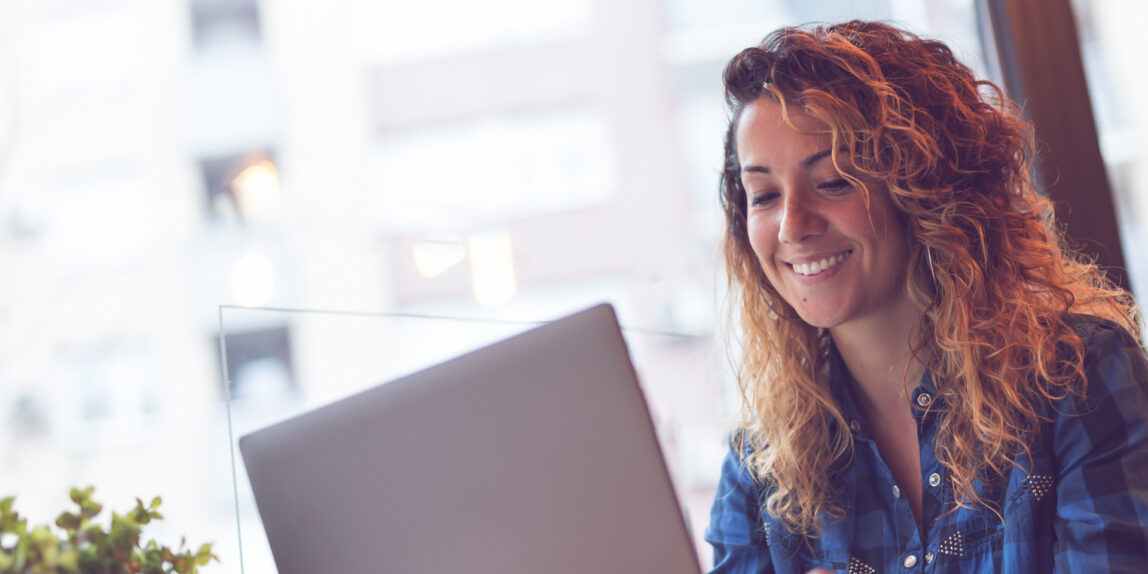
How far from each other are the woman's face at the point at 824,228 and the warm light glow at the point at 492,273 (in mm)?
703

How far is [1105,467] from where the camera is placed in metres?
0.93

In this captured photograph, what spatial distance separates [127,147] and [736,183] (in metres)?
1.40

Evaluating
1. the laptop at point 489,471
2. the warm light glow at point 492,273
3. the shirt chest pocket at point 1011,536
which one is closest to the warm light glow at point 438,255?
the warm light glow at point 492,273

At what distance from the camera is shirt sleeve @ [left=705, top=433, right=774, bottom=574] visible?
1169 mm

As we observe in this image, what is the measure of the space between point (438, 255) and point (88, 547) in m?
0.93

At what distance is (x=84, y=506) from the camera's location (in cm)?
70

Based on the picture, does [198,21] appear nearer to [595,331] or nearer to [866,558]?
[595,331]

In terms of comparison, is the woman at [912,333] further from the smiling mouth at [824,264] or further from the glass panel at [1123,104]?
the glass panel at [1123,104]

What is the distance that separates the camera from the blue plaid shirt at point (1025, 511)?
912mm

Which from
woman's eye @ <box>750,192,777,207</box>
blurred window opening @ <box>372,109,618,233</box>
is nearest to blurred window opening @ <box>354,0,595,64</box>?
blurred window opening @ <box>372,109,618,233</box>

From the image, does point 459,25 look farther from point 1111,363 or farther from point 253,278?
point 1111,363

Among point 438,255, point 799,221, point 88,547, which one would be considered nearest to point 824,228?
point 799,221

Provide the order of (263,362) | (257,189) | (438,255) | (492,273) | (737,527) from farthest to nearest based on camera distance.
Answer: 1. (257,189)
2. (492,273)
3. (438,255)
4. (263,362)
5. (737,527)

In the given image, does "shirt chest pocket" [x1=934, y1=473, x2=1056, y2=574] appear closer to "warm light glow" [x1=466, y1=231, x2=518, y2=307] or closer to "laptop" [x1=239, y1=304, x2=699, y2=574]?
"laptop" [x1=239, y1=304, x2=699, y2=574]
